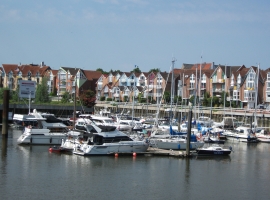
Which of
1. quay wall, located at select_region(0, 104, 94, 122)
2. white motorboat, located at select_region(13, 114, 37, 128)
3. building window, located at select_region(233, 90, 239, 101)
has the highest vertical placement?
building window, located at select_region(233, 90, 239, 101)

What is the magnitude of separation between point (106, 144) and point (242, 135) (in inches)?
1022

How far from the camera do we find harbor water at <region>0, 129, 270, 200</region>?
108 ft

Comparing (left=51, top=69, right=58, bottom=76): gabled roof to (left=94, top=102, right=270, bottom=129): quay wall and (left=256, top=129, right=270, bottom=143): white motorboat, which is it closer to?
(left=94, top=102, right=270, bottom=129): quay wall

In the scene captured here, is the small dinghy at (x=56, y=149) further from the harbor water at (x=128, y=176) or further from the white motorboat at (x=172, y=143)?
the white motorboat at (x=172, y=143)

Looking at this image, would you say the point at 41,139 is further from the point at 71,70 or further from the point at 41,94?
the point at 71,70

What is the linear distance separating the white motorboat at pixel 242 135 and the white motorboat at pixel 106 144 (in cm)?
2206

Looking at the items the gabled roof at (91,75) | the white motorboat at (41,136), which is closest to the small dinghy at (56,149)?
the white motorboat at (41,136)

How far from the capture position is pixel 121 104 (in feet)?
365

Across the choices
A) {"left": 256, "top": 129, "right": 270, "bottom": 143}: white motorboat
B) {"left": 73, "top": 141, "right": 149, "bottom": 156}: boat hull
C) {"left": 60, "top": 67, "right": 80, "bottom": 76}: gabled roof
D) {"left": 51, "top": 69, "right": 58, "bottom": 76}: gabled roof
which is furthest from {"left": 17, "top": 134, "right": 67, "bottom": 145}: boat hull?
{"left": 51, "top": 69, "right": 58, "bottom": 76}: gabled roof

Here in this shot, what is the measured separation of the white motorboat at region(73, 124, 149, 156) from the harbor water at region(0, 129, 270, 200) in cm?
88

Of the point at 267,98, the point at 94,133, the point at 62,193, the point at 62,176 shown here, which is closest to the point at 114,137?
the point at 94,133

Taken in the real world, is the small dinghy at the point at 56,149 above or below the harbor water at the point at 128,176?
above

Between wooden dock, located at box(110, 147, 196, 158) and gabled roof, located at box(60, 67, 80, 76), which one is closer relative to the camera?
wooden dock, located at box(110, 147, 196, 158)

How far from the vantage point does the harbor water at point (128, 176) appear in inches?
1292
